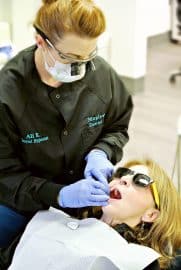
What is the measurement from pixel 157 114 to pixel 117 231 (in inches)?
93.2

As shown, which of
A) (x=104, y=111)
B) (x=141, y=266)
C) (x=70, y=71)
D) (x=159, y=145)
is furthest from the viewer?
(x=159, y=145)

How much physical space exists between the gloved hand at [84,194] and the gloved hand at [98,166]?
0.05m

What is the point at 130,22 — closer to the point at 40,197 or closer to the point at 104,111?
the point at 104,111

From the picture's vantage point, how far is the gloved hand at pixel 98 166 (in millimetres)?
1688

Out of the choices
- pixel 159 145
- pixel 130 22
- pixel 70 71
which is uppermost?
pixel 70 71

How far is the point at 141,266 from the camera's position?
4.95 ft

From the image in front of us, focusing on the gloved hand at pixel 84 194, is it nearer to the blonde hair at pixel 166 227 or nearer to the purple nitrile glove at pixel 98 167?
the purple nitrile glove at pixel 98 167

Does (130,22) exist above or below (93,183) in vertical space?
below

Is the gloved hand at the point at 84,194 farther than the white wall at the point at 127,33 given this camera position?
No

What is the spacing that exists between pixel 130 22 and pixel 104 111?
7.84ft

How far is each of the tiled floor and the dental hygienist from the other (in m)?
1.21

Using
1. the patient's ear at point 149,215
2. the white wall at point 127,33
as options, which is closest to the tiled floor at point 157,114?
the white wall at point 127,33

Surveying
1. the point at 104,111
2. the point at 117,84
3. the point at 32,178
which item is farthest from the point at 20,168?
the point at 117,84

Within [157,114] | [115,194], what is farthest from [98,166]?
[157,114]
